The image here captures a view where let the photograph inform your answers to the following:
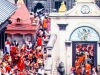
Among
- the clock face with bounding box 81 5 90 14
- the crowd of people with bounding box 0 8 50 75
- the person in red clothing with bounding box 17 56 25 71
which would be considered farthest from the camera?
the clock face with bounding box 81 5 90 14

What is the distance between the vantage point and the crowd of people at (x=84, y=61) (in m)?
33.6

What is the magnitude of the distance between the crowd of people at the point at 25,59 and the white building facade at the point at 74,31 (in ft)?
5.21

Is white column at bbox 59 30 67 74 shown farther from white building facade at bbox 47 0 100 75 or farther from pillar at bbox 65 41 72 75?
pillar at bbox 65 41 72 75

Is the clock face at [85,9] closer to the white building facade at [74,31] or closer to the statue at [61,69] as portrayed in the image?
the white building facade at [74,31]

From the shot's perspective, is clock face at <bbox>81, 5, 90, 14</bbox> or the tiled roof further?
clock face at <bbox>81, 5, 90, 14</bbox>

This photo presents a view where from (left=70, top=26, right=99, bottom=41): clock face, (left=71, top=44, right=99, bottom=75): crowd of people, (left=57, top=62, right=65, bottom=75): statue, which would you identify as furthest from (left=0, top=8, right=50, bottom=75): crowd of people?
(left=70, top=26, right=99, bottom=41): clock face

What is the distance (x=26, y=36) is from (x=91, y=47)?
8.00 m

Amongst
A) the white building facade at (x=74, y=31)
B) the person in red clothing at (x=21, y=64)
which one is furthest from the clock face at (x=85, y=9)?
the person in red clothing at (x=21, y=64)

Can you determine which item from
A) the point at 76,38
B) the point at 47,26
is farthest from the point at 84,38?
the point at 47,26

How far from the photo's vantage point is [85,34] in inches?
1342

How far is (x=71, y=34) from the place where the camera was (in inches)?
1347

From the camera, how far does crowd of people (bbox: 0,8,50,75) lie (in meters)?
27.9

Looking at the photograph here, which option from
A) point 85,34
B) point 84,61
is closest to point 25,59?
point 84,61

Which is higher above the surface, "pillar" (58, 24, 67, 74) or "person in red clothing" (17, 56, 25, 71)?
"pillar" (58, 24, 67, 74)
